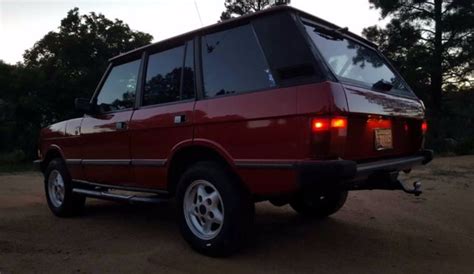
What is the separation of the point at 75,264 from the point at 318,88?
2.48 meters

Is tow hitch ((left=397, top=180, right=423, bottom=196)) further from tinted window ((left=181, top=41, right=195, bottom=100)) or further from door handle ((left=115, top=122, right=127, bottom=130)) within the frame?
door handle ((left=115, top=122, right=127, bottom=130))

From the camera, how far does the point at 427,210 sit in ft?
19.3

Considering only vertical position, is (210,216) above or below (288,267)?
above

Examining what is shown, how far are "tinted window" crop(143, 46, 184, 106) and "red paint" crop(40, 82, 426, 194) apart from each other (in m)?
0.13

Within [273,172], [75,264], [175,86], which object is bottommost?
[75,264]

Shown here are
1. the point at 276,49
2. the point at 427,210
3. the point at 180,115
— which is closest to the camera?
the point at 276,49

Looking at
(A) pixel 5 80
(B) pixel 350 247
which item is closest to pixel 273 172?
(B) pixel 350 247

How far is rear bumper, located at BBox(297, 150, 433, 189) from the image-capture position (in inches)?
125

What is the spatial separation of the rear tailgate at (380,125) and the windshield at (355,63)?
0.16m

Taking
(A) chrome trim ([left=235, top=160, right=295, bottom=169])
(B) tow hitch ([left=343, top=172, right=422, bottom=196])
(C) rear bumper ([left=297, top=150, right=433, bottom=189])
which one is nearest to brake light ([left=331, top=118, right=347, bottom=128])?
(C) rear bumper ([left=297, top=150, right=433, bottom=189])

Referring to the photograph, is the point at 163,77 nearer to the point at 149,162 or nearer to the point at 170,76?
the point at 170,76

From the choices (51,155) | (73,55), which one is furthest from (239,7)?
(51,155)

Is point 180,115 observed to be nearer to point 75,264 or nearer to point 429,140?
point 75,264

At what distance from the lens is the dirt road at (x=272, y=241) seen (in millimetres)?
3707
